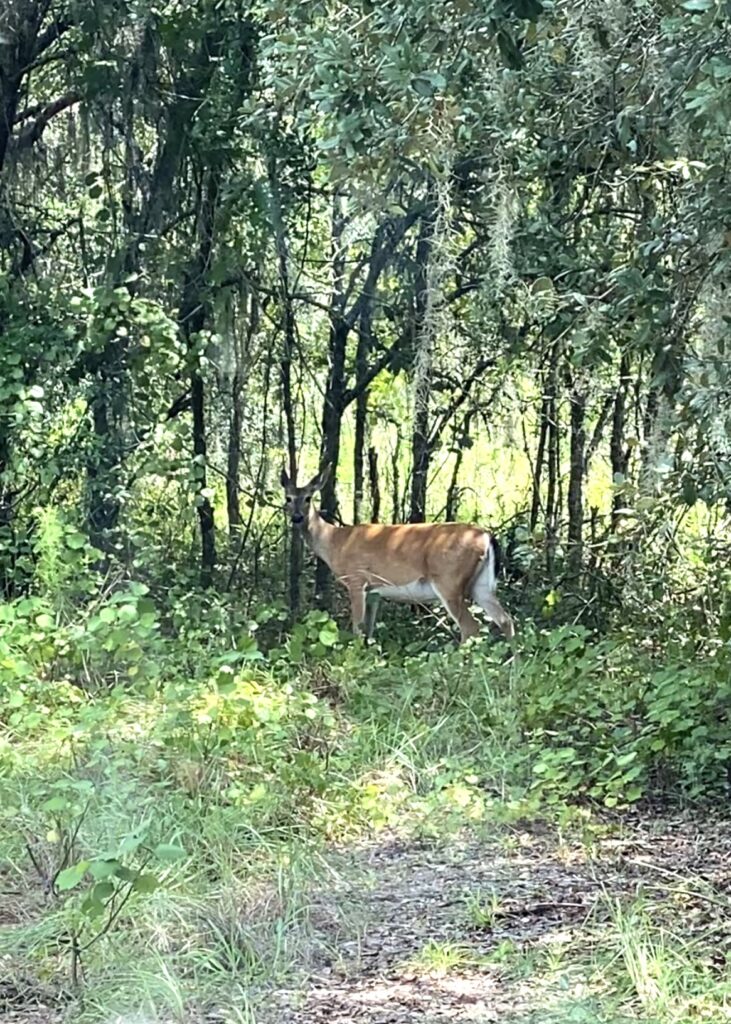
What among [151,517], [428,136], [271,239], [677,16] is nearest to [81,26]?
[271,239]

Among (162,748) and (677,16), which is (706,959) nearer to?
(162,748)

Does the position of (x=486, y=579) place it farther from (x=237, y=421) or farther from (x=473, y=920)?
(x=473, y=920)

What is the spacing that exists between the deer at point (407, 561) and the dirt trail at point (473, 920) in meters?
3.73

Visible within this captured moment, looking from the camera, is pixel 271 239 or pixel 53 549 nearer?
pixel 53 549

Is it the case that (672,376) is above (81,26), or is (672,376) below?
below

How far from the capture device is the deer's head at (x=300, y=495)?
9234 mm

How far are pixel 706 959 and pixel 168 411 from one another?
5.52 meters

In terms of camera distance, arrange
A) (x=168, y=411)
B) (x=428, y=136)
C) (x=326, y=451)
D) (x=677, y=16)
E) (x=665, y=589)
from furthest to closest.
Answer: (x=326, y=451) < (x=168, y=411) < (x=665, y=589) < (x=428, y=136) < (x=677, y=16)

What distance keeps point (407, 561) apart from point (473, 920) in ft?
16.4

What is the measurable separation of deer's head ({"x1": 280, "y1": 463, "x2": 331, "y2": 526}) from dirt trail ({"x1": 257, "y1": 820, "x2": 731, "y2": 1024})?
480 centimetres

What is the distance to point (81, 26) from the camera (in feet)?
24.5

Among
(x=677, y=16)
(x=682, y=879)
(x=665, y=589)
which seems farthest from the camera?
(x=665, y=589)

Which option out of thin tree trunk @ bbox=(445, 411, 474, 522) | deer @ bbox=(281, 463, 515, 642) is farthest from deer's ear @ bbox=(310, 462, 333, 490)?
thin tree trunk @ bbox=(445, 411, 474, 522)

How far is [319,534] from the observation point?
934cm
